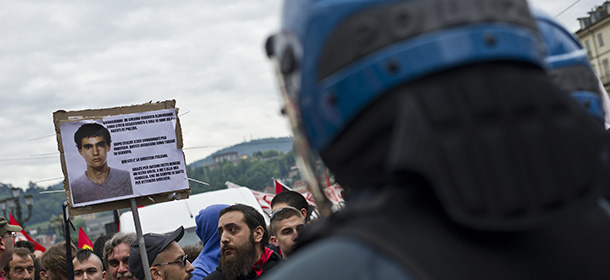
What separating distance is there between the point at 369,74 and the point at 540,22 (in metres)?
1.39

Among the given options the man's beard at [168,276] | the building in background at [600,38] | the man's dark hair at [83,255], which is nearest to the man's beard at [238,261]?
the man's beard at [168,276]

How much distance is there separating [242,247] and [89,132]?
5.29 ft

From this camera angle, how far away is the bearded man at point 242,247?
550 cm

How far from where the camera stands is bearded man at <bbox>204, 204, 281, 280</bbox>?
5.50m

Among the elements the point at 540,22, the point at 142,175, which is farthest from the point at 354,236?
the point at 142,175

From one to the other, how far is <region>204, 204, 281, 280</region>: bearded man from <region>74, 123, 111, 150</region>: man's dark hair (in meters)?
1.24

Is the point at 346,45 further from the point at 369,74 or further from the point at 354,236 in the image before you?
the point at 354,236

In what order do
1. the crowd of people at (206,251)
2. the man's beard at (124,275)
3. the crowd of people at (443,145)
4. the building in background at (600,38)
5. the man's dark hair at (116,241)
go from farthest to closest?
1. the building in background at (600,38)
2. the man's dark hair at (116,241)
3. the man's beard at (124,275)
4. the crowd of people at (206,251)
5. the crowd of people at (443,145)

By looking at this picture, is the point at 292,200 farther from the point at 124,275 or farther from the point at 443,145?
the point at 443,145

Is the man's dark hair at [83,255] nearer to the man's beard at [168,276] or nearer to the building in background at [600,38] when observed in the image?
the man's beard at [168,276]

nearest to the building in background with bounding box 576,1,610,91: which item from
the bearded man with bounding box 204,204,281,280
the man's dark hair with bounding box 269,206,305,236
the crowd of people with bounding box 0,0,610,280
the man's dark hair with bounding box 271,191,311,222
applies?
the man's dark hair with bounding box 271,191,311,222

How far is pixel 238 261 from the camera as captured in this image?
5555 mm

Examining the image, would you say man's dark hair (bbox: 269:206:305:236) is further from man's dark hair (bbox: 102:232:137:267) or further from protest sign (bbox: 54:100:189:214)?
man's dark hair (bbox: 102:232:137:267)

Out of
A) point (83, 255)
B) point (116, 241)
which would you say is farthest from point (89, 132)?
point (83, 255)
